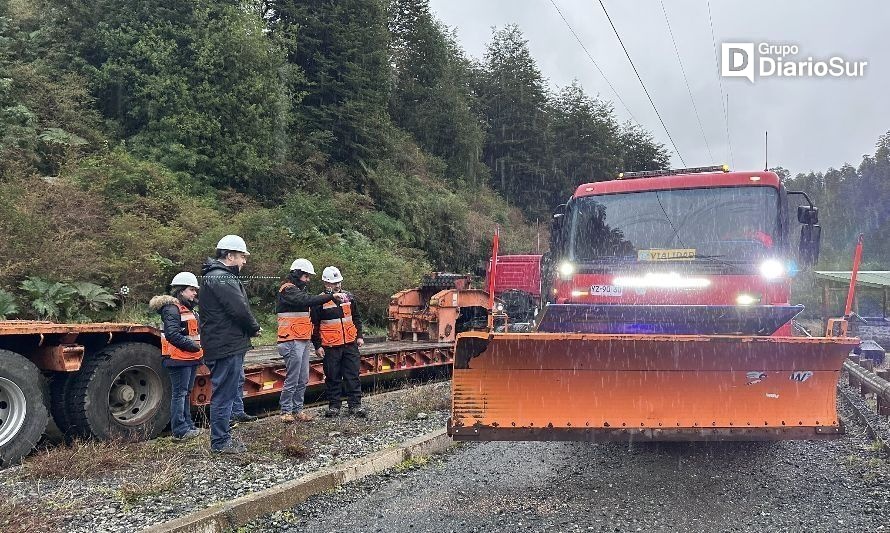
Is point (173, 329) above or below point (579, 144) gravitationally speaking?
below

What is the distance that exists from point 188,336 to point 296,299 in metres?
1.11

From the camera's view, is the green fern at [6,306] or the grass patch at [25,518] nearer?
the grass patch at [25,518]

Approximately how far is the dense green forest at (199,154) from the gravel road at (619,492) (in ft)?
23.7

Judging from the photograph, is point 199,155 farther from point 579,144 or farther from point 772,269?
point 579,144

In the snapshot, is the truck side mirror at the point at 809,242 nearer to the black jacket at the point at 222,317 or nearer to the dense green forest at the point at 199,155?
the black jacket at the point at 222,317

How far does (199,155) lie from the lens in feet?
54.3

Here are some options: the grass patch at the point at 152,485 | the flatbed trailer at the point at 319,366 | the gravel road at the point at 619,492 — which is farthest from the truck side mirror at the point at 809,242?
the grass patch at the point at 152,485

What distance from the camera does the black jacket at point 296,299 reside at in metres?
7.02

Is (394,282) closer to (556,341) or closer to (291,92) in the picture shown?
(291,92)

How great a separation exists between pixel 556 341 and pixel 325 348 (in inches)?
131

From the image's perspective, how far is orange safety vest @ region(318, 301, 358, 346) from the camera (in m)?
7.53

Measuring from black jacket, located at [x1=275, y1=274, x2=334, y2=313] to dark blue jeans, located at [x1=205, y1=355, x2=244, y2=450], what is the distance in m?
1.34

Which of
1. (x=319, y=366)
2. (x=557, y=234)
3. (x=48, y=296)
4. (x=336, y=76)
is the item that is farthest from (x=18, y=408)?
(x=336, y=76)

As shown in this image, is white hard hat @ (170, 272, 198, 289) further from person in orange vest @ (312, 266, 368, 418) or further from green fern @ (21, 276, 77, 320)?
green fern @ (21, 276, 77, 320)
